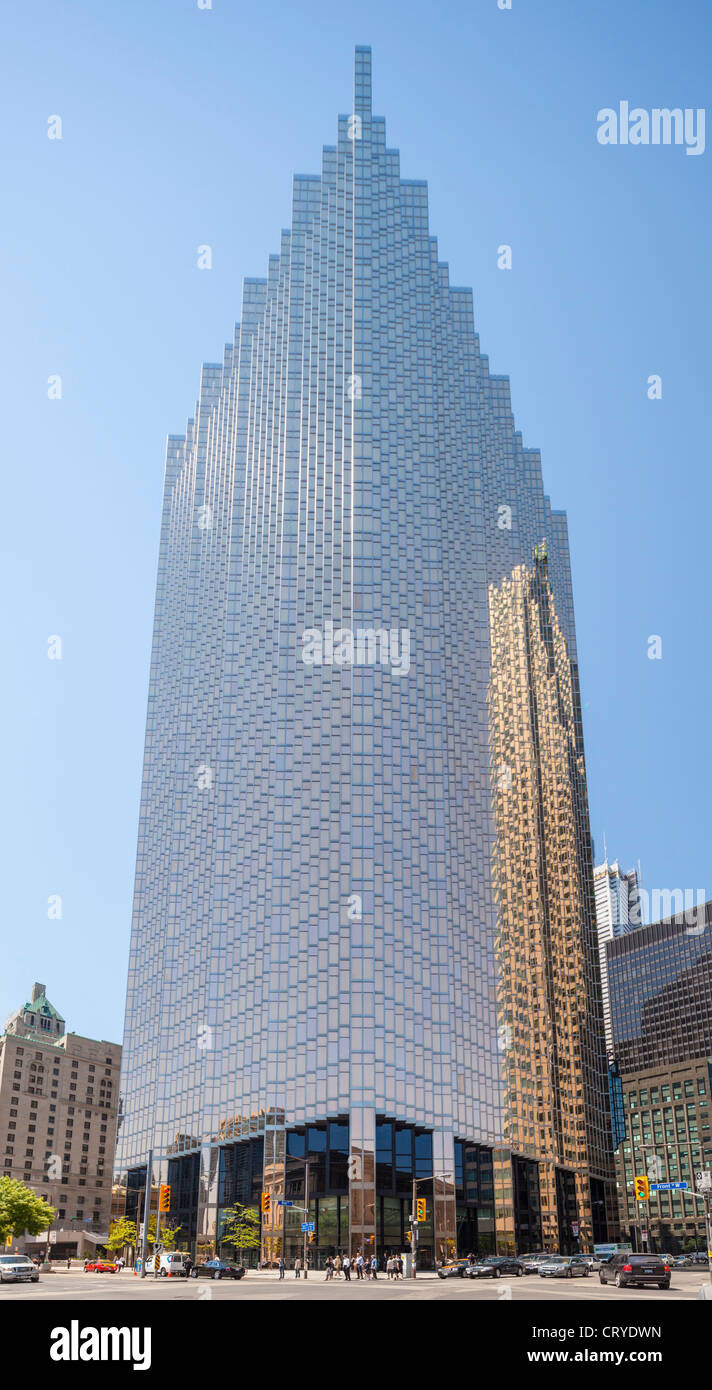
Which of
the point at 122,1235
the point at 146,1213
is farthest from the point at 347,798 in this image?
the point at 122,1235

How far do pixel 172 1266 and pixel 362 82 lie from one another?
5779 inches

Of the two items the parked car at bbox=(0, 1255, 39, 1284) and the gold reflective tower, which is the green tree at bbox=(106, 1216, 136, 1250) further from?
the parked car at bbox=(0, 1255, 39, 1284)

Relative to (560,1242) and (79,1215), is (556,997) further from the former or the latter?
(79,1215)

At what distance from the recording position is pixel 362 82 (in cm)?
15362

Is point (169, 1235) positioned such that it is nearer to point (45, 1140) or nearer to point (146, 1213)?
point (146, 1213)

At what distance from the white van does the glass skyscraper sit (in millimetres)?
19838

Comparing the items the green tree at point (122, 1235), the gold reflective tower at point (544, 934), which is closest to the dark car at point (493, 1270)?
the gold reflective tower at point (544, 934)

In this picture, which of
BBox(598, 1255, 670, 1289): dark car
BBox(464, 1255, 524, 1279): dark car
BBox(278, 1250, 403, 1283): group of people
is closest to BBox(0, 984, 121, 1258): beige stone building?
BBox(278, 1250, 403, 1283): group of people

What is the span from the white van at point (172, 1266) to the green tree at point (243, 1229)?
21867mm

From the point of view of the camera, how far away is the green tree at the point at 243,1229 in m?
104

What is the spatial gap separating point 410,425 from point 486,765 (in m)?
44.2

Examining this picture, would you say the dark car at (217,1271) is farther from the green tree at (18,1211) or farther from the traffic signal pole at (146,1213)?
the traffic signal pole at (146,1213)

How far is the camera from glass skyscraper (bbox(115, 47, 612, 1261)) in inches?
4245

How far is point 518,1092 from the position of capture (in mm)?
133750
